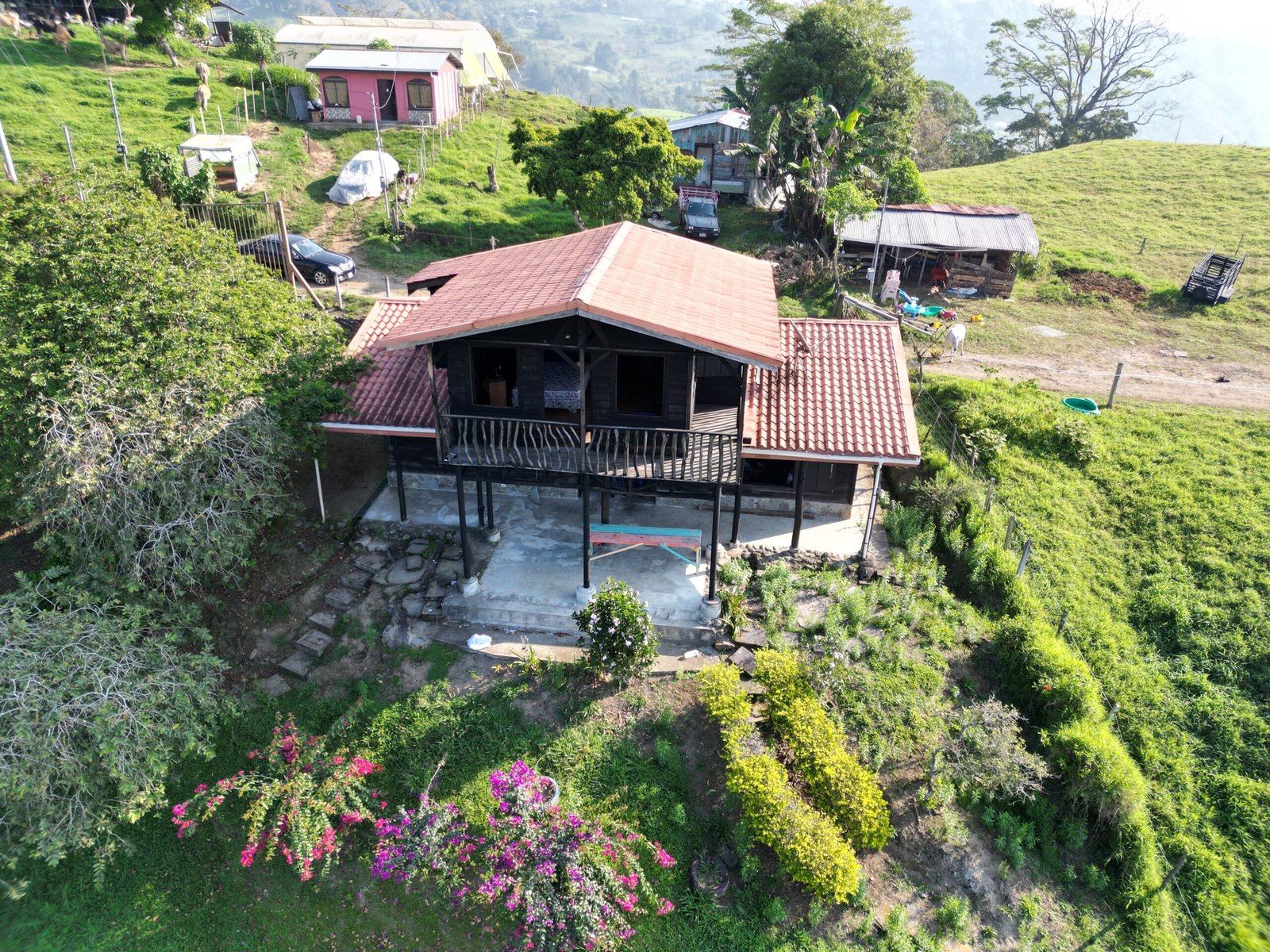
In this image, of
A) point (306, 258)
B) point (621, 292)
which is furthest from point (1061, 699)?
point (306, 258)

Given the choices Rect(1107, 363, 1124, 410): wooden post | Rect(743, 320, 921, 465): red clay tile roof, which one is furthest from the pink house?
Rect(1107, 363, 1124, 410): wooden post

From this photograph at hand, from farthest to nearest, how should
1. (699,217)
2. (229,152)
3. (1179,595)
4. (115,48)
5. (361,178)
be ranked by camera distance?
(115,48) < (699,217) < (361,178) < (229,152) < (1179,595)

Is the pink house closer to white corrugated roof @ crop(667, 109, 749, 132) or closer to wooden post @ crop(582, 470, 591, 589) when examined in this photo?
white corrugated roof @ crop(667, 109, 749, 132)

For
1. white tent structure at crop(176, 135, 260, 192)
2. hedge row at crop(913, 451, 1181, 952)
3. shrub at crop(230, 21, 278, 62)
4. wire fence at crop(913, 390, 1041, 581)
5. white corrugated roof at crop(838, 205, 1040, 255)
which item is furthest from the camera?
shrub at crop(230, 21, 278, 62)

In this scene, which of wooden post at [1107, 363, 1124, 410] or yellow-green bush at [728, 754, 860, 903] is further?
wooden post at [1107, 363, 1124, 410]

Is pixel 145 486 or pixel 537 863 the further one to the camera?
pixel 145 486

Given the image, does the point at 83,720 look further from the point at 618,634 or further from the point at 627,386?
the point at 627,386
